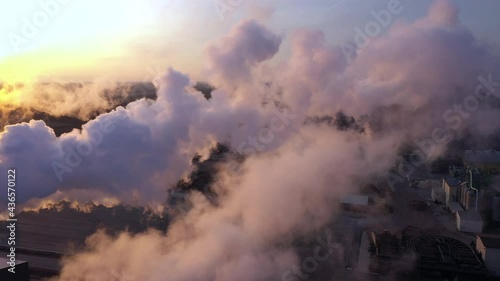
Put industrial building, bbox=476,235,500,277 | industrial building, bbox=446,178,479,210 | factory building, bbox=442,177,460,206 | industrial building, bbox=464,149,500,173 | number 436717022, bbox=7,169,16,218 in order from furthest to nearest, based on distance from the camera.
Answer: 1. industrial building, bbox=464,149,500,173
2. factory building, bbox=442,177,460,206
3. industrial building, bbox=446,178,479,210
4. industrial building, bbox=476,235,500,277
5. number 436717022, bbox=7,169,16,218

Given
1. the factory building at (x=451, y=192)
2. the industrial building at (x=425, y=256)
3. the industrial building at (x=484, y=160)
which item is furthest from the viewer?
the industrial building at (x=484, y=160)

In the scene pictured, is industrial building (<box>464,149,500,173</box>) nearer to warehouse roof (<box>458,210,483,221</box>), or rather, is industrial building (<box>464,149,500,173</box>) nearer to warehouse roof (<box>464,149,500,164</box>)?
warehouse roof (<box>464,149,500,164</box>)

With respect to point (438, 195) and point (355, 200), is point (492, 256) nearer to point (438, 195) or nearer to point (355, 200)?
point (355, 200)

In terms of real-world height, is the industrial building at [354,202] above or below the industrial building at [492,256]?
above

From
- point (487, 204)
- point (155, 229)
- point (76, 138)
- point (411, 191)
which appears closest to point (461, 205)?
point (487, 204)

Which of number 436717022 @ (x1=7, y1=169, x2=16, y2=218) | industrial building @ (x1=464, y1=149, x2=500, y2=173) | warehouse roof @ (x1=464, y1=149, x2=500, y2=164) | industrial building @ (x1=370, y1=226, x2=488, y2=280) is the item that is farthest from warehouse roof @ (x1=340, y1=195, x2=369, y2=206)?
number 436717022 @ (x1=7, y1=169, x2=16, y2=218)

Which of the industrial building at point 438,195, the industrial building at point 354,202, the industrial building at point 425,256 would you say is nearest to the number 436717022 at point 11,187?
the industrial building at point 425,256

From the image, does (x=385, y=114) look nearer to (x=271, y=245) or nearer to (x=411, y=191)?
(x=411, y=191)

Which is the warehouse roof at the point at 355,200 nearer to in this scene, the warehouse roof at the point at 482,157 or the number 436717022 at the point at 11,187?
the warehouse roof at the point at 482,157
